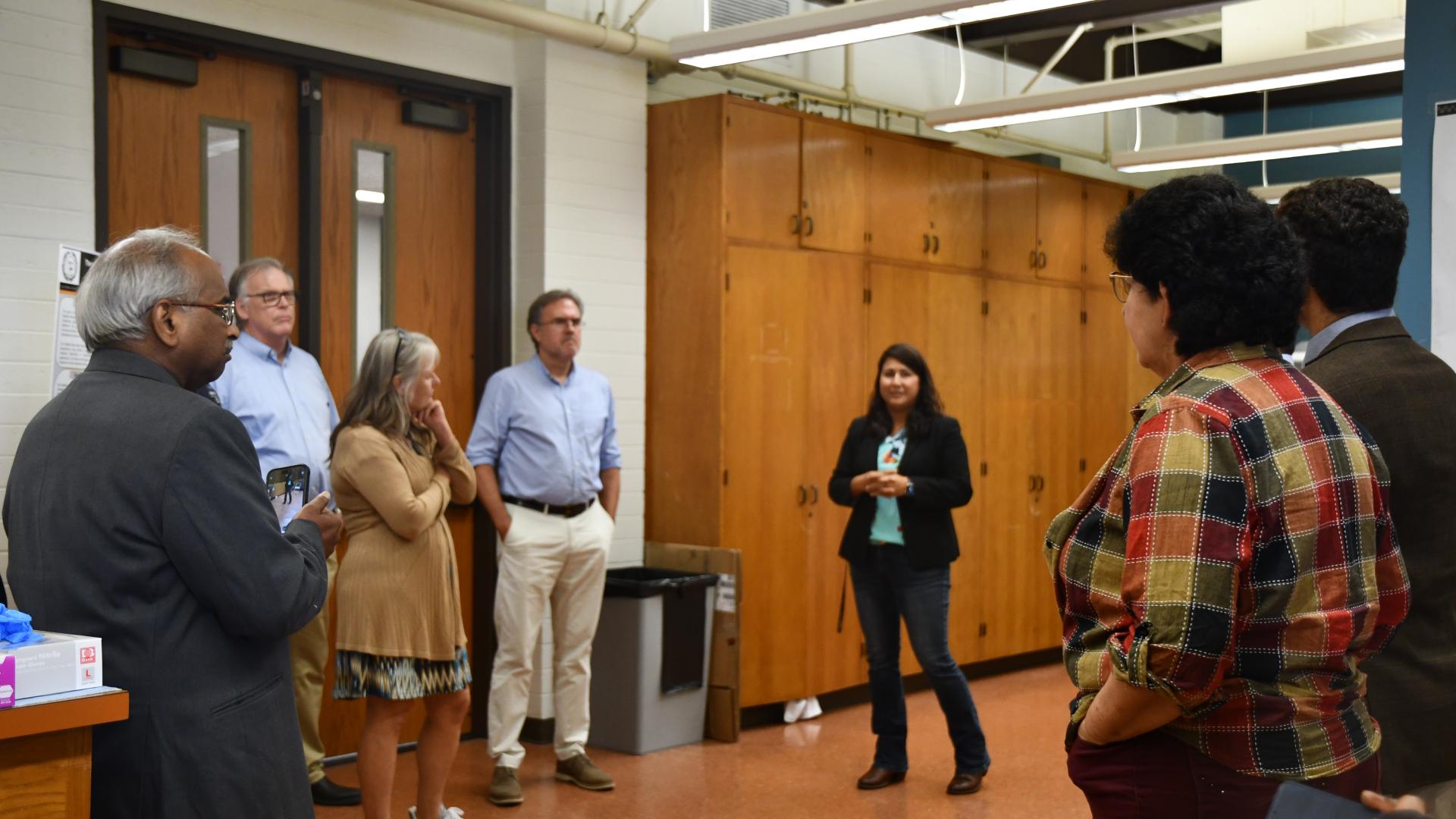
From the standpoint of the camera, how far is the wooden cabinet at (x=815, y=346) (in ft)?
19.5

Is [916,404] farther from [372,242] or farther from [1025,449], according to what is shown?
[1025,449]

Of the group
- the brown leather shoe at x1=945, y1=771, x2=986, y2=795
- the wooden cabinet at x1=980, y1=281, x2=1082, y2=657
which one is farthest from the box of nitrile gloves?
the wooden cabinet at x1=980, y1=281, x2=1082, y2=657

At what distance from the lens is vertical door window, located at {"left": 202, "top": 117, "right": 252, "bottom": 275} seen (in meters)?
4.91

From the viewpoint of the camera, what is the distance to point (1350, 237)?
88.0 inches

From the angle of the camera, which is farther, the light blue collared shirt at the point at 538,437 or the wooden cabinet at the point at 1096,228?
the wooden cabinet at the point at 1096,228

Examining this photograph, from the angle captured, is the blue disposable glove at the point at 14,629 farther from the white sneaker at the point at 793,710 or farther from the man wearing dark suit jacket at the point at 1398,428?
the white sneaker at the point at 793,710

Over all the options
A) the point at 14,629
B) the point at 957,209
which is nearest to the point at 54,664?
the point at 14,629

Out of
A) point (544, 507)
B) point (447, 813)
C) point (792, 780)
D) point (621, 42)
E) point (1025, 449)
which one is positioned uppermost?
point (621, 42)

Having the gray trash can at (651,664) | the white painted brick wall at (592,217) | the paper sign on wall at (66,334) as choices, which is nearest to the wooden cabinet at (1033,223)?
the white painted brick wall at (592,217)

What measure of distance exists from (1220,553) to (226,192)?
13.8 feet

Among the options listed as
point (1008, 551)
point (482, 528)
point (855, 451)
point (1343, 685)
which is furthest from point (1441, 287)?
point (1008, 551)

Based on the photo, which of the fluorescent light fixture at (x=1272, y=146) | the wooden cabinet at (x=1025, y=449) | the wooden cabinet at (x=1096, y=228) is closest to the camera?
the fluorescent light fixture at (x=1272, y=146)

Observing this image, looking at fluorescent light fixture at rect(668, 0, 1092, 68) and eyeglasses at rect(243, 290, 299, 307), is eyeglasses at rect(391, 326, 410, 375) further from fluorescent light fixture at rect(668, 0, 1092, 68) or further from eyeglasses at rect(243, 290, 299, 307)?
fluorescent light fixture at rect(668, 0, 1092, 68)

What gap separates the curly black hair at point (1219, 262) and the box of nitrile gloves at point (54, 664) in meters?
1.64
